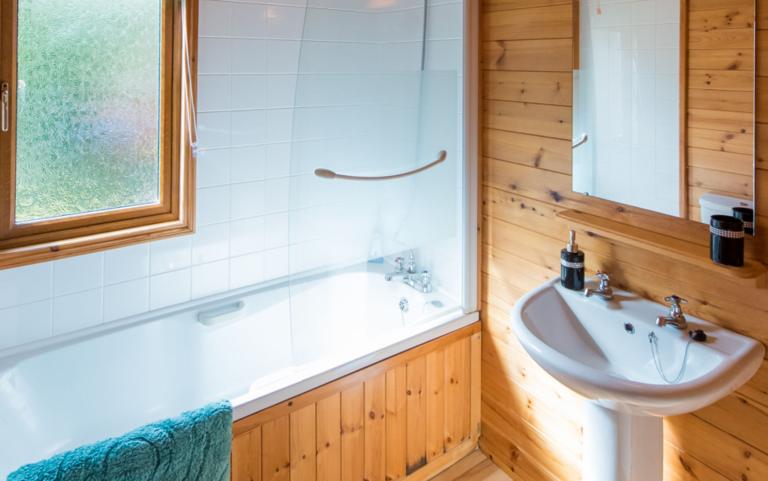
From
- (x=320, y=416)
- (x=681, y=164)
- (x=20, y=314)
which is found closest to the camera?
(x=681, y=164)

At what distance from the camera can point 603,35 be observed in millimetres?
1576

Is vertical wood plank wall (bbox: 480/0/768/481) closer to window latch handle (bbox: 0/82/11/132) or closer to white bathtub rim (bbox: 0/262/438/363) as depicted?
white bathtub rim (bbox: 0/262/438/363)

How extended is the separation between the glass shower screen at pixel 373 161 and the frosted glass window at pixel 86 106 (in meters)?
0.77

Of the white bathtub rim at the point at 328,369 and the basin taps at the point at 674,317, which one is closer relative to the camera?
the basin taps at the point at 674,317

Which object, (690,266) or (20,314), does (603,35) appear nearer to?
(690,266)

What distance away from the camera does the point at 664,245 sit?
4.60 ft

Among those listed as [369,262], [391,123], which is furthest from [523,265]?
[391,123]

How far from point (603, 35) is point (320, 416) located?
1503 mm

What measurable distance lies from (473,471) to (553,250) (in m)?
1.02

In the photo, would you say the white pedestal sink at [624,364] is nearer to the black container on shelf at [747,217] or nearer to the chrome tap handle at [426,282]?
the black container on shelf at [747,217]

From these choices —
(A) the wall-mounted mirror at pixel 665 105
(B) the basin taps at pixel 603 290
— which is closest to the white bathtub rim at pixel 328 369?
(B) the basin taps at pixel 603 290

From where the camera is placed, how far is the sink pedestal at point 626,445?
1417 mm

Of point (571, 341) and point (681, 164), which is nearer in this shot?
point (681, 164)

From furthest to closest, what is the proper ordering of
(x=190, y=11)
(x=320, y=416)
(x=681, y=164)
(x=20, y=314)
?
(x=190, y=11), (x=20, y=314), (x=320, y=416), (x=681, y=164)
